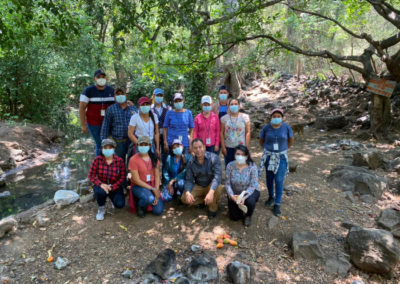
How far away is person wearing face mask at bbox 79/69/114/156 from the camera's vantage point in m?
4.48

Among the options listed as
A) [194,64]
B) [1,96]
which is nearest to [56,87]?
[1,96]

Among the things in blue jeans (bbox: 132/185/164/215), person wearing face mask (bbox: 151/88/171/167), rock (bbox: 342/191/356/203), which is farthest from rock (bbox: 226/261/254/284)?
rock (bbox: 342/191/356/203)

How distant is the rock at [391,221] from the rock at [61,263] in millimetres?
4451

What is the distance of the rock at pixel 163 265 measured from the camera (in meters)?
3.10

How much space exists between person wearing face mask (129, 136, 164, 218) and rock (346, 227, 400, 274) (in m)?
2.76

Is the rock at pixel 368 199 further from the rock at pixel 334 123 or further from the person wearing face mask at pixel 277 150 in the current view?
the rock at pixel 334 123

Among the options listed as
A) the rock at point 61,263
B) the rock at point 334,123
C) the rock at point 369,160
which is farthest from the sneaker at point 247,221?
the rock at point 334,123

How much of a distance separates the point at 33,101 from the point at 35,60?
175cm

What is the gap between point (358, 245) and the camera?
11.1ft

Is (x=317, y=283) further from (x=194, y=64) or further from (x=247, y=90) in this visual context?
(x=247, y=90)

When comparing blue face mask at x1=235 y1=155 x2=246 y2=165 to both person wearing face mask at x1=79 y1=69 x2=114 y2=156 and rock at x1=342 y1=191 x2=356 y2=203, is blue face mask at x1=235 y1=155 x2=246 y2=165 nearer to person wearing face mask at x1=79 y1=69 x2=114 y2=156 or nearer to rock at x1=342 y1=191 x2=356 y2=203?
person wearing face mask at x1=79 y1=69 x2=114 y2=156

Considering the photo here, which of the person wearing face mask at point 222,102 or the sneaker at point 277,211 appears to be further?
the person wearing face mask at point 222,102

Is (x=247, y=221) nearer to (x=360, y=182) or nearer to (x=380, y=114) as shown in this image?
(x=360, y=182)

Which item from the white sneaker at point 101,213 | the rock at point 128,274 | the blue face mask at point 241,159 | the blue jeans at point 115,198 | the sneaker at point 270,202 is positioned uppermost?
the blue face mask at point 241,159
